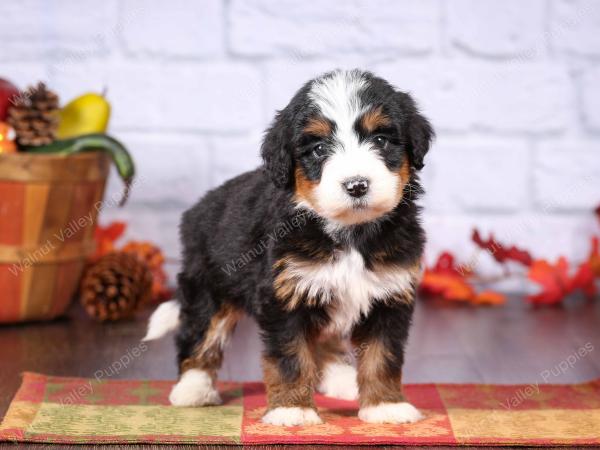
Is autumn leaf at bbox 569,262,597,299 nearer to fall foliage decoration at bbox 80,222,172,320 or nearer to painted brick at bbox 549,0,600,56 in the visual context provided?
painted brick at bbox 549,0,600,56

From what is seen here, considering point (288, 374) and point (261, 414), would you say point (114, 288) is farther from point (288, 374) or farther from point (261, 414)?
point (288, 374)

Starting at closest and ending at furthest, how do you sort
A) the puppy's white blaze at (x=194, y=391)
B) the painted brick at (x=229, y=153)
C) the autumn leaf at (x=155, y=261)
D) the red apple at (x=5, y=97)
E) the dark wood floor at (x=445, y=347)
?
the puppy's white blaze at (x=194, y=391) → the dark wood floor at (x=445, y=347) → the red apple at (x=5, y=97) → the autumn leaf at (x=155, y=261) → the painted brick at (x=229, y=153)

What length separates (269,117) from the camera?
4.54m

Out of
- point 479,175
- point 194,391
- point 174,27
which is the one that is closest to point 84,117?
point 174,27

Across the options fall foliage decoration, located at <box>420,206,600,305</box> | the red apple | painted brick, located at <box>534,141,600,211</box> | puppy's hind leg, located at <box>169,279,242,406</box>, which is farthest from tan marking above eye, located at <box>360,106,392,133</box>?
painted brick, located at <box>534,141,600,211</box>

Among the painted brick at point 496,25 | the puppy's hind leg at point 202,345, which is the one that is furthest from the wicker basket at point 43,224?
the painted brick at point 496,25

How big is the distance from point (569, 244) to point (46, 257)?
2.44m

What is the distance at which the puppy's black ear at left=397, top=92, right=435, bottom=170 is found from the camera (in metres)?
2.61

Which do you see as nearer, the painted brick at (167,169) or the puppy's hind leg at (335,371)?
the puppy's hind leg at (335,371)

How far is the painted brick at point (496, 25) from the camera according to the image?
14.7 ft

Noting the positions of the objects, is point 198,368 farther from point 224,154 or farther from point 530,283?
point 530,283

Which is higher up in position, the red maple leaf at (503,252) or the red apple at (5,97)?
the red apple at (5,97)

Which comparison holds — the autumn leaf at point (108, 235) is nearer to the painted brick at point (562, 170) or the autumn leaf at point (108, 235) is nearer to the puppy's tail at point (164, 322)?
the puppy's tail at point (164, 322)

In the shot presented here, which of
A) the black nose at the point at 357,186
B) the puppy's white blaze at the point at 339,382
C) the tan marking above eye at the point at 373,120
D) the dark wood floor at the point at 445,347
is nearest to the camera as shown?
the black nose at the point at 357,186
